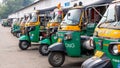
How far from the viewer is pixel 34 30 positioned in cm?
1552

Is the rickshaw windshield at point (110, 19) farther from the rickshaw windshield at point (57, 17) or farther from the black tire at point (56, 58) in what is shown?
the rickshaw windshield at point (57, 17)

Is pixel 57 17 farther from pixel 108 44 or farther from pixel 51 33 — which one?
pixel 108 44

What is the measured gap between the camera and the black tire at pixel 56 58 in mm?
9828

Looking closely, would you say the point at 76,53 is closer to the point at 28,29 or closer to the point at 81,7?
the point at 81,7

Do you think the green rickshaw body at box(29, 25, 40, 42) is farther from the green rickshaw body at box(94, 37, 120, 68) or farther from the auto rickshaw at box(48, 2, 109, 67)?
the green rickshaw body at box(94, 37, 120, 68)

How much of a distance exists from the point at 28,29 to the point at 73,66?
6478 mm

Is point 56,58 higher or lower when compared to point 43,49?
higher

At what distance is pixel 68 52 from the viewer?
9594 millimetres

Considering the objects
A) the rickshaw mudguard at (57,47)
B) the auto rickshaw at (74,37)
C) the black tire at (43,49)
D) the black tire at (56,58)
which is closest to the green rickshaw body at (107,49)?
the auto rickshaw at (74,37)

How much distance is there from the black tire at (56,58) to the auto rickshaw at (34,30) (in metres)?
5.48

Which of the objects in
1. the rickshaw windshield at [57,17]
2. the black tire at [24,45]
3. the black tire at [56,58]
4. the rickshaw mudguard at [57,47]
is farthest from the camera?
the black tire at [24,45]

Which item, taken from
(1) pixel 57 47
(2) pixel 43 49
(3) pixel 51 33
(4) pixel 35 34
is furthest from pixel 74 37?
(4) pixel 35 34

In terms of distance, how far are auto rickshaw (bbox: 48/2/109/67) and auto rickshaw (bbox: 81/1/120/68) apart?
2907mm

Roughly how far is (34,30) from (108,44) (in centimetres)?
1002
